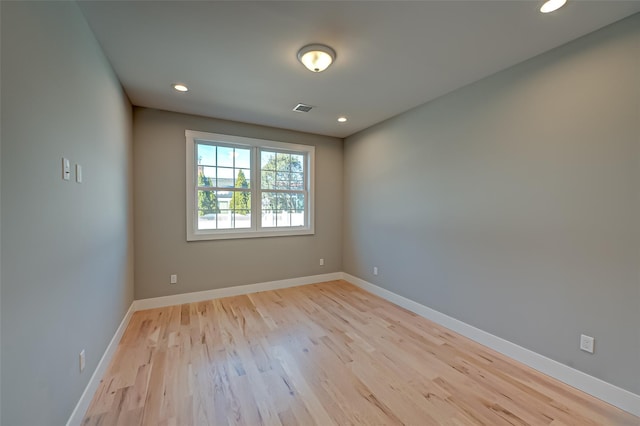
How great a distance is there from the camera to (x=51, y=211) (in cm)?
133

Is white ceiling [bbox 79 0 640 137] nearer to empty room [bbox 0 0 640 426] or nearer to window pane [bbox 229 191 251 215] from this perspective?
empty room [bbox 0 0 640 426]

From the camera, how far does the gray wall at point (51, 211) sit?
1021 mm

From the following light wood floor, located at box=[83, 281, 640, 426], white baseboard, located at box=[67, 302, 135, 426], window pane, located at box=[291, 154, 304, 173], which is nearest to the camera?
white baseboard, located at box=[67, 302, 135, 426]

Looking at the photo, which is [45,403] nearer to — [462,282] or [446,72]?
[462,282]

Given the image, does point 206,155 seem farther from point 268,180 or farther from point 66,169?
point 66,169

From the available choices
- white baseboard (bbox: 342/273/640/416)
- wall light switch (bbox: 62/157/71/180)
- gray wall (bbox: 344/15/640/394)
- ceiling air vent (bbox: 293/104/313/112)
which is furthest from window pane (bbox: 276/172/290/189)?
wall light switch (bbox: 62/157/71/180)

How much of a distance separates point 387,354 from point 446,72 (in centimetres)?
267

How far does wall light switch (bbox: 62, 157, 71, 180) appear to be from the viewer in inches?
57.1

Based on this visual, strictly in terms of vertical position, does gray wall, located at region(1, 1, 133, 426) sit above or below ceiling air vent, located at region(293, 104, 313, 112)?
below

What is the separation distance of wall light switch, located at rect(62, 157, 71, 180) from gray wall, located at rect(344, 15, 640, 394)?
3.23m

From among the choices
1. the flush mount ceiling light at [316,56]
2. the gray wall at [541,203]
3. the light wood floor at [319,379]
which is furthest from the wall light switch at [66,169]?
the gray wall at [541,203]

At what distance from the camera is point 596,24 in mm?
1795

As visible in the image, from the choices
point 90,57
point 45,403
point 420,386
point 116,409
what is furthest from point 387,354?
point 90,57

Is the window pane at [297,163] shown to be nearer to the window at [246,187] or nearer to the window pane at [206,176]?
the window at [246,187]
